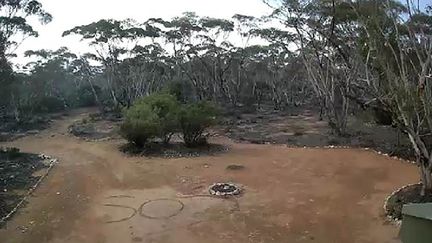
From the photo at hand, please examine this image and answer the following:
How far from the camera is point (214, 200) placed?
12211mm

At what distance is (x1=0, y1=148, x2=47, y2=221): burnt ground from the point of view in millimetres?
12503

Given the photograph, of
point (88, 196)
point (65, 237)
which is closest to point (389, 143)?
point (88, 196)

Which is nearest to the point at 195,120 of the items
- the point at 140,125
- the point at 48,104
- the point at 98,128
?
the point at 140,125

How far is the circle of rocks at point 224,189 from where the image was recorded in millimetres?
12750

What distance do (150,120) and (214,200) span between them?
25.7 feet

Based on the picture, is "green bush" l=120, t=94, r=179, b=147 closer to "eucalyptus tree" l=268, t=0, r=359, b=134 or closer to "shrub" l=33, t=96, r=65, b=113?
"eucalyptus tree" l=268, t=0, r=359, b=134

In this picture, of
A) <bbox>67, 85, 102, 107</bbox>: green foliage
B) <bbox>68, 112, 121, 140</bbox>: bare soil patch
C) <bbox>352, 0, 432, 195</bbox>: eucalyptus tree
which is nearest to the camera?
<bbox>352, 0, 432, 195</bbox>: eucalyptus tree

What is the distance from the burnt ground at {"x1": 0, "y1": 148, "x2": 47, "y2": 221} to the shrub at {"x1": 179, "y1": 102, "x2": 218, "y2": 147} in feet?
19.6

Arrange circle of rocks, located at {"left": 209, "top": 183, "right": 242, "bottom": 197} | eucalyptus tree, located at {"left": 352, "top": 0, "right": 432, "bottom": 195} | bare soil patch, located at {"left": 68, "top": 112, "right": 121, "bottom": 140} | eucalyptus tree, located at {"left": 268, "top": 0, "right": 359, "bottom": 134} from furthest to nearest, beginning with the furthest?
bare soil patch, located at {"left": 68, "top": 112, "right": 121, "bottom": 140} → eucalyptus tree, located at {"left": 268, "top": 0, "right": 359, "bottom": 134} → circle of rocks, located at {"left": 209, "top": 183, "right": 242, "bottom": 197} → eucalyptus tree, located at {"left": 352, "top": 0, "right": 432, "bottom": 195}

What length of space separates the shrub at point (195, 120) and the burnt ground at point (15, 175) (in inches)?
235

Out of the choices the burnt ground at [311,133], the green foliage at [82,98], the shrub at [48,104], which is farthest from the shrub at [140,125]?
the green foliage at [82,98]

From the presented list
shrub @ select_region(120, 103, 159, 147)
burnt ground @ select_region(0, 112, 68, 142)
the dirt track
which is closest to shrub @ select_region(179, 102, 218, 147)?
shrub @ select_region(120, 103, 159, 147)

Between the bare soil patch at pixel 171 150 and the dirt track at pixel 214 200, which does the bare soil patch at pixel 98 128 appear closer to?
the bare soil patch at pixel 171 150

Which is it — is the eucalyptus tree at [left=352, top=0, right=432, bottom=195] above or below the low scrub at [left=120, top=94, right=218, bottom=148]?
above
